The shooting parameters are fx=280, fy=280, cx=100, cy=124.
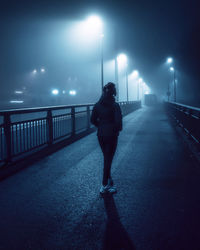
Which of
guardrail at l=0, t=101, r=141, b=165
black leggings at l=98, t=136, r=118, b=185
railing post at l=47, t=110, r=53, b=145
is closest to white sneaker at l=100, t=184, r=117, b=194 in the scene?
black leggings at l=98, t=136, r=118, b=185

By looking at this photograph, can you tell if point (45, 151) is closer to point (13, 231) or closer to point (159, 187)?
point (159, 187)

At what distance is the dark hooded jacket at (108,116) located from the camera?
15.6 feet

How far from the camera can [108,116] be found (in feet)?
15.7

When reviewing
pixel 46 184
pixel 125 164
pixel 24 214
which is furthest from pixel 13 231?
pixel 125 164

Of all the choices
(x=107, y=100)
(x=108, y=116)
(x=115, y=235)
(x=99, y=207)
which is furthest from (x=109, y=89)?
(x=115, y=235)

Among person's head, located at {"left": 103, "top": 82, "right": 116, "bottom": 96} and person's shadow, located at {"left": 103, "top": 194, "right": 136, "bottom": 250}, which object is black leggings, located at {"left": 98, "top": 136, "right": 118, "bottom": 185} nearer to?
person's head, located at {"left": 103, "top": 82, "right": 116, "bottom": 96}

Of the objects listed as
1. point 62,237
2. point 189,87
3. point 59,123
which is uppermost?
point 189,87

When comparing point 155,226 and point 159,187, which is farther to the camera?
point 159,187

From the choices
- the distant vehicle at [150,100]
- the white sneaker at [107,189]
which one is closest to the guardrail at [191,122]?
the white sneaker at [107,189]

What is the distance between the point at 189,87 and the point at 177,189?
325ft

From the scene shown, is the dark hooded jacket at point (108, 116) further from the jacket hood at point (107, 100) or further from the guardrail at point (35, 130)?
the guardrail at point (35, 130)

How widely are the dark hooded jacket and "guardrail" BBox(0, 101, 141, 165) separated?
271 centimetres

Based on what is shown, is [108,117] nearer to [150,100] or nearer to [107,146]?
[107,146]

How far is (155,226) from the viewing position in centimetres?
364
